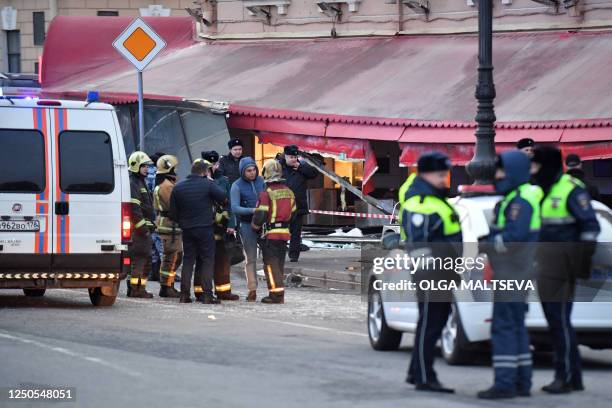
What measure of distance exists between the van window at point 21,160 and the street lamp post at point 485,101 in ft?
18.1

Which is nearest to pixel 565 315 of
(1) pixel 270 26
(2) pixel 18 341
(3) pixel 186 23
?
(2) pixel 18 341

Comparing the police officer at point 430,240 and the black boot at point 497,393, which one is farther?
the police officer at point 430,240

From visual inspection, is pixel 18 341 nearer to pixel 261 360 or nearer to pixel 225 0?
pixel 261 360

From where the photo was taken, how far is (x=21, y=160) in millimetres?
18234

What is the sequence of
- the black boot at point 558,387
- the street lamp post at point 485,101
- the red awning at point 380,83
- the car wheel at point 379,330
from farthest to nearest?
the red awning at point 380,83 < the street lamp post at point 485,101 < the car wheel at point 379,330 < the black boot at point 558,387

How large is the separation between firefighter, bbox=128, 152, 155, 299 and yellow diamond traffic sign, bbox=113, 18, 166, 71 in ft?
10.6

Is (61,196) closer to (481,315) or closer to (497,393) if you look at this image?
(481,315)

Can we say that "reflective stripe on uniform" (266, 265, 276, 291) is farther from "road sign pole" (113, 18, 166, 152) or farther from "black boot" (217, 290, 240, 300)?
"road sign pole" (113, 18, 166, 152)

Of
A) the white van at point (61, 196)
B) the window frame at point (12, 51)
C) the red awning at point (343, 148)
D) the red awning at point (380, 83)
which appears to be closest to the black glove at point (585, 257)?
the white van at point (61, 196)

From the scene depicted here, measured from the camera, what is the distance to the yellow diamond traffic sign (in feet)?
78.5

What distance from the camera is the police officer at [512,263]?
1134 cm

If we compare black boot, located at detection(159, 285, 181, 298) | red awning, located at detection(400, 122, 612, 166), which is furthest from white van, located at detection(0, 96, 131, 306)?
red awning, located at detection(400, 122, 612, 166)

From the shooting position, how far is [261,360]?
44.5 ft

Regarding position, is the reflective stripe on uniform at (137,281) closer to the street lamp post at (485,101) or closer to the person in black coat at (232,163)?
the person in black coat at (232,163)
